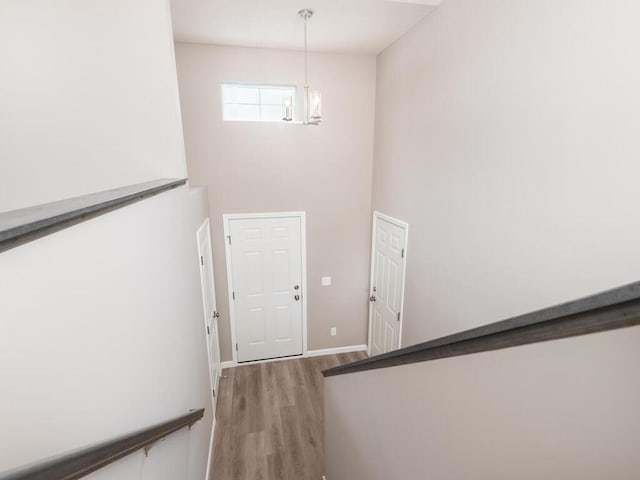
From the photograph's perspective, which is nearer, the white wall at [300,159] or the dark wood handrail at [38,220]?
the dark wood handrail at [38,220]

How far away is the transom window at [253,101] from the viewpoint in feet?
12.8

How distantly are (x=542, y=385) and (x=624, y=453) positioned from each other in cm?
15

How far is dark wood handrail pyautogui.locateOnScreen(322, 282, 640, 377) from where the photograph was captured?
42 centimetres

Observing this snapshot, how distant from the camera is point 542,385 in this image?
0.62 m

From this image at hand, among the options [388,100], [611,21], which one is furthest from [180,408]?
[388,100]

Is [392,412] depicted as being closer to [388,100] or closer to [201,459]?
[201,459]

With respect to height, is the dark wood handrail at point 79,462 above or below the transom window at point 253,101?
below

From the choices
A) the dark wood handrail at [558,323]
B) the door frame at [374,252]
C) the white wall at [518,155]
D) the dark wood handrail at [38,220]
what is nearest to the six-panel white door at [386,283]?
the door frame at [374,252]

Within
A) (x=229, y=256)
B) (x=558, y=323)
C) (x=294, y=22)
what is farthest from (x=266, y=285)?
(x=558, y=323)

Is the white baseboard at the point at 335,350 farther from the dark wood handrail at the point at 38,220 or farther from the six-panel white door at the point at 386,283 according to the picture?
the dark wood handrail at the point at 38,220

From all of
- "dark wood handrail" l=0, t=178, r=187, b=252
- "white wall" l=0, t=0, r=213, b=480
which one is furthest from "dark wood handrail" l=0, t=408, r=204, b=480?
"dark wood handrail" l=0, t=178, r=187, b=252

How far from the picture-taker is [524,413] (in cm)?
67

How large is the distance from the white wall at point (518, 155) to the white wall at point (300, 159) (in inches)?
38.5

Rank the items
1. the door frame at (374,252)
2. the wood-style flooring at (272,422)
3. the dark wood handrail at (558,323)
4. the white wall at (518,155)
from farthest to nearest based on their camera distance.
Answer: the door frame at (374,252) → the wood-style flooring at (272,422) → the white wall at (518,155) → the dark wood handrail at (558,323)
